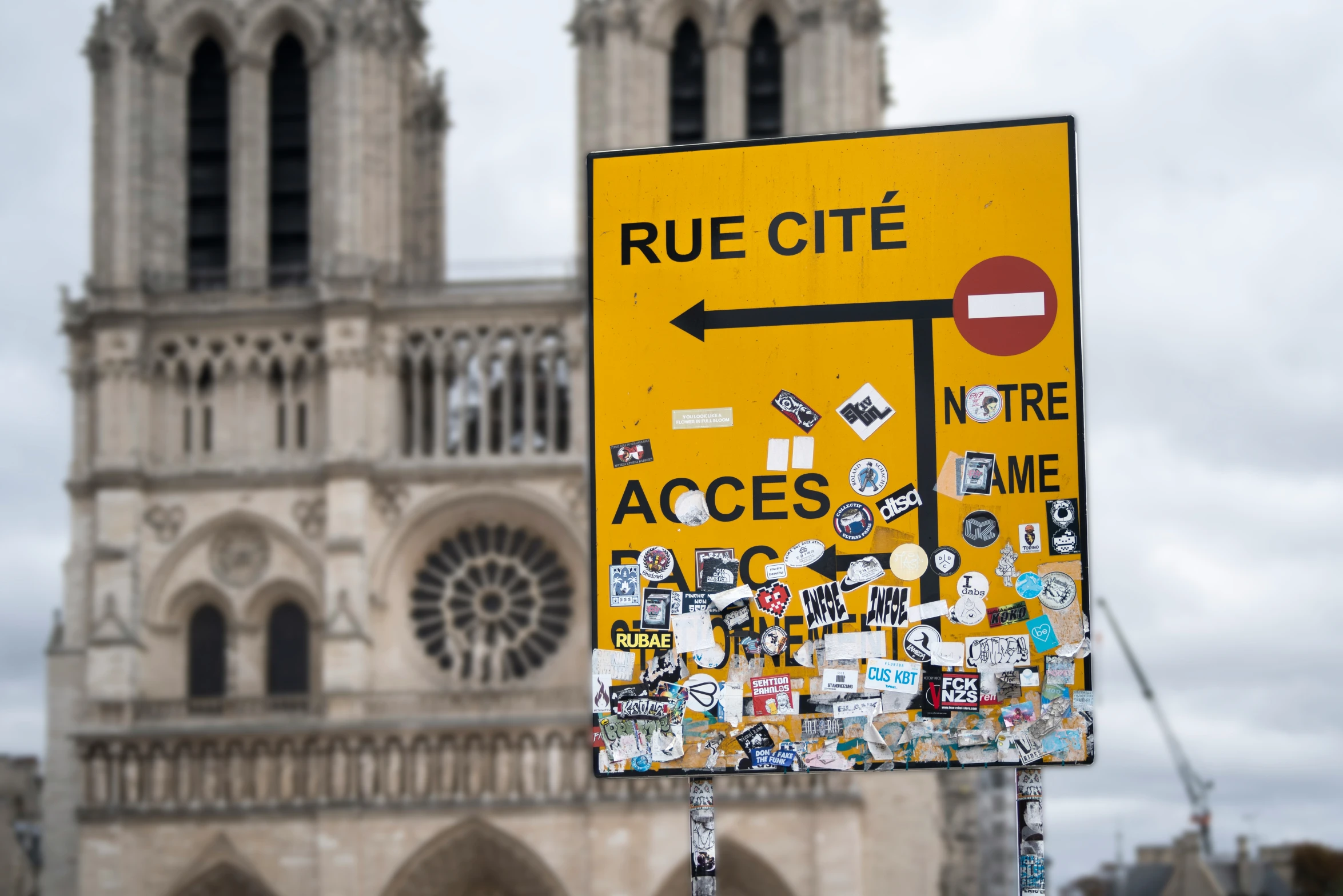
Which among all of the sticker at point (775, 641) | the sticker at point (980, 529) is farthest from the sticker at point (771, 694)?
the sticker at point (980, 529)

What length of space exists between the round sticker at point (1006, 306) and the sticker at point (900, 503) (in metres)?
0.91

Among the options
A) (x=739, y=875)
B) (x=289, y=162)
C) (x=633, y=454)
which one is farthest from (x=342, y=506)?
(x=633, y=454)

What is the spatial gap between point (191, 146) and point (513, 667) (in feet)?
44.8

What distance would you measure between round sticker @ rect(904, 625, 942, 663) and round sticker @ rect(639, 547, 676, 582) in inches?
55.0

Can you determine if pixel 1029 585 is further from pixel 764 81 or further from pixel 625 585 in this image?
pixel 764 81

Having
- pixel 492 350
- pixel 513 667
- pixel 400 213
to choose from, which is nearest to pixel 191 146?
pixel 400 213

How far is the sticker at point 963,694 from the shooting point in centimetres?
1130

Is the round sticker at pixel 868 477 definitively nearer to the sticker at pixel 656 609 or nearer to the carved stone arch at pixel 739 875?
the sticker at pixel 656 609

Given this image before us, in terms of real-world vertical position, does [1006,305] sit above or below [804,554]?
Result: above

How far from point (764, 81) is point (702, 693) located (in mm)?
34811

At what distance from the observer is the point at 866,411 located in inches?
463

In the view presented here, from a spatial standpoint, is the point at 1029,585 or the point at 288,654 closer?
the point at 1029,585

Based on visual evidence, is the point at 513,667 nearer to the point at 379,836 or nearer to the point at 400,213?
the point at 379,836

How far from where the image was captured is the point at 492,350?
43.1 meters
